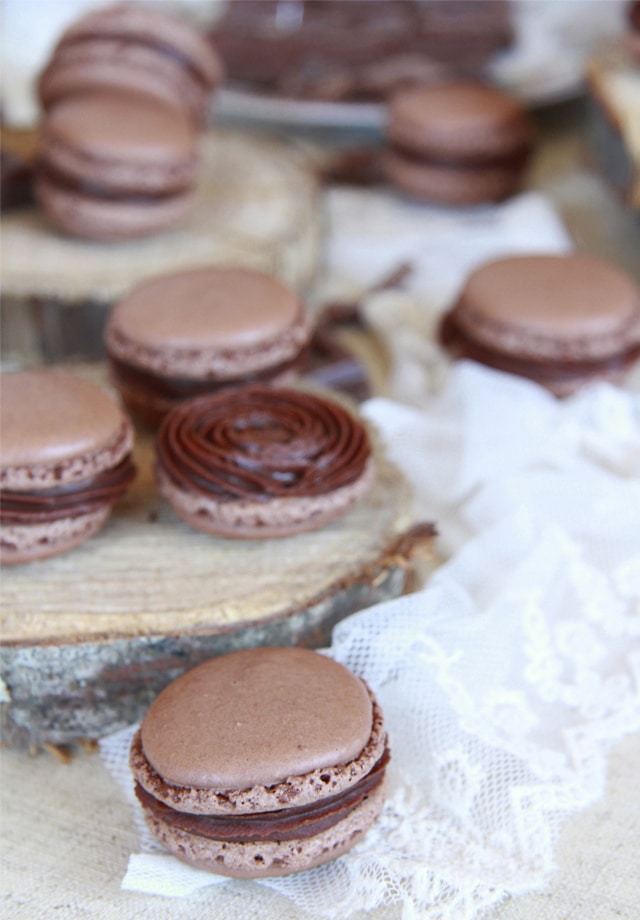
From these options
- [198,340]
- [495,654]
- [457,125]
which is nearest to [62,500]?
[198,340]

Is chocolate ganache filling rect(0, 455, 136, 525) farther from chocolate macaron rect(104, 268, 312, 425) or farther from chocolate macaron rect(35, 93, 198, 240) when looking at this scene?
chocolate macaron rect(35, 93, 198, 240)

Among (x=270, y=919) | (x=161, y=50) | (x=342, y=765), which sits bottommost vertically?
(x=270, y=919)

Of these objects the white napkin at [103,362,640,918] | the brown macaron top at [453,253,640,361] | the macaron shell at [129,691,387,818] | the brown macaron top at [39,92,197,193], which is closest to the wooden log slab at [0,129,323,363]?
Result: the brown macaron top at [39,92,197,193]

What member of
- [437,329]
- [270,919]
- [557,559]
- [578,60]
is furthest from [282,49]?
[270,919]

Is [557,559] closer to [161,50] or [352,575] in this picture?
[352,575]

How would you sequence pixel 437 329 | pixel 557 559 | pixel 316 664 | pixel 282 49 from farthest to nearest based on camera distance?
1. pixel 282 49
2. pixel 437 329
3. pixel 557 559
4. pixel 316 664

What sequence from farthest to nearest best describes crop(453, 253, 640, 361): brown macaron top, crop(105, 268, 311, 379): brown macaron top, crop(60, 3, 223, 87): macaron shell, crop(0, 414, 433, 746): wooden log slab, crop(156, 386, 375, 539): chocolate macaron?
crop(60, 3, 223, 87): macaron shell, crop(453, 253, 640, 361): brown macaron top, crop(105, 268, 311, 379): brown macaron top, crop(156, 386, 375, 539): chocolate macaron, crop(0, 414, 433, 746): wooden log slab

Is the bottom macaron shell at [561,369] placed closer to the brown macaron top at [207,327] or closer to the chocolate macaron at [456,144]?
the brown macaron top at [207,327]

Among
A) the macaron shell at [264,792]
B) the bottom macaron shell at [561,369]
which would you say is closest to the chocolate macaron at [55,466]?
the macaron shell at [264,792]
